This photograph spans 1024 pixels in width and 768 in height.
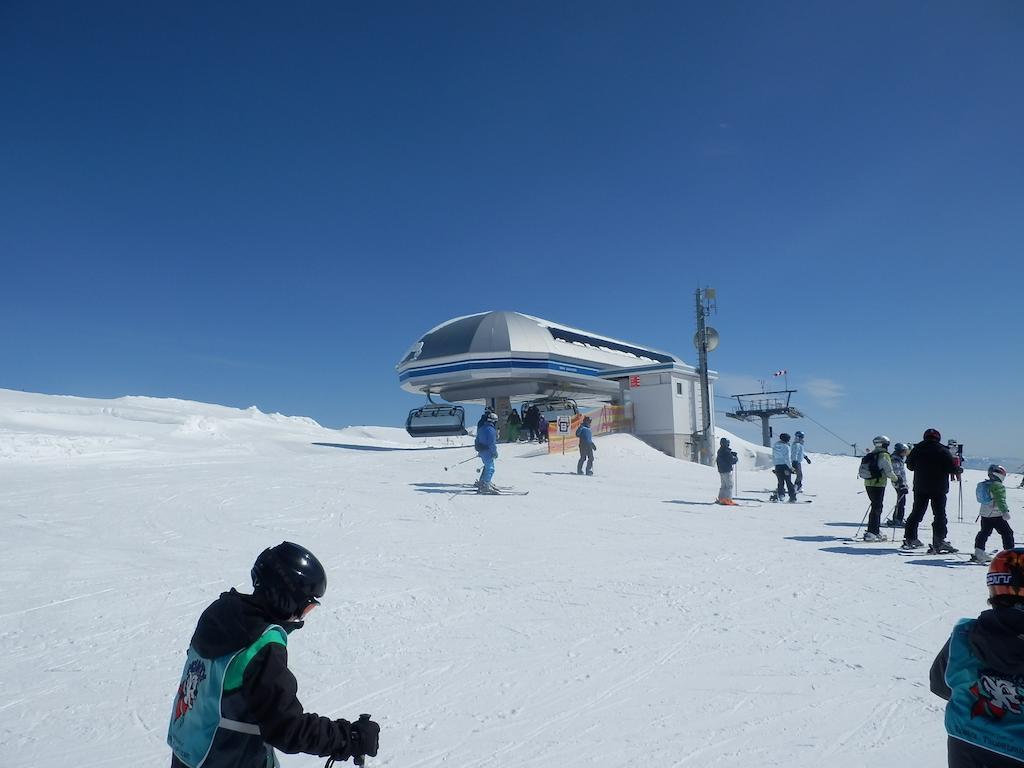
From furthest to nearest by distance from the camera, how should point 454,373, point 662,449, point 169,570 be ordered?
point 454,373, point 662,449, point 169,570

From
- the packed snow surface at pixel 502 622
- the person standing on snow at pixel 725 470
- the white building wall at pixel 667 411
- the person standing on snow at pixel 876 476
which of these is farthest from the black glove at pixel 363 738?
the white building wall at pixel 667 411

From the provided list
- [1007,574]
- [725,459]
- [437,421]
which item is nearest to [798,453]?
[725,459]

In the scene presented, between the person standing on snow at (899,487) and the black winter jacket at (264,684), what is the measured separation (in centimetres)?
1156

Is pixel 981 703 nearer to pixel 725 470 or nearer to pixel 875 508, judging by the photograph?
pixel 875 508

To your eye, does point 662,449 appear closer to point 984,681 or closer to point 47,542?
point 47,542

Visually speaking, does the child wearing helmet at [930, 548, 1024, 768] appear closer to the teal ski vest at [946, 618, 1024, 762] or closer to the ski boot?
the teal ski vest at [946, 618, 1024, 762]

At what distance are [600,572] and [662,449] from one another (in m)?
20.8

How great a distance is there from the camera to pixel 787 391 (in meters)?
37.9

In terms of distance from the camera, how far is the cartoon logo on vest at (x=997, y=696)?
85.0 inches

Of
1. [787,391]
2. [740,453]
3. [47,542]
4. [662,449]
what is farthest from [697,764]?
[787,391]

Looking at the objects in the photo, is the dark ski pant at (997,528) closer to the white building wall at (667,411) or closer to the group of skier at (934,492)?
the group of skier at (934,492)

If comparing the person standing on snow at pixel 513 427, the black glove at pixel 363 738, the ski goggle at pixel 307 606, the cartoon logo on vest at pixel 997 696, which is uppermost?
the person standing on snow at pixel 513 427

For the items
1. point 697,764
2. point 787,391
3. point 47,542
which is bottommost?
point 697,764

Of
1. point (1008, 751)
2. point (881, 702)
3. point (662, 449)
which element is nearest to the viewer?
point (1008, 751)
